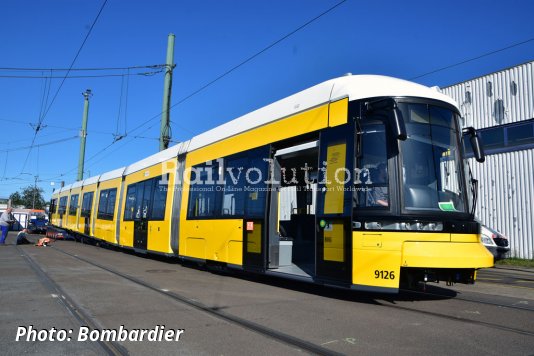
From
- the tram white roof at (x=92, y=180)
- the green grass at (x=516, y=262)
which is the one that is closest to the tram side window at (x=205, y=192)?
the green grass at (x=516, y=262)

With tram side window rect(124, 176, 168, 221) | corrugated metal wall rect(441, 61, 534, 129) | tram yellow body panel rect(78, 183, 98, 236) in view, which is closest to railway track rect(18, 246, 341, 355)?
tram side window rect(124, 176, 168, 221)

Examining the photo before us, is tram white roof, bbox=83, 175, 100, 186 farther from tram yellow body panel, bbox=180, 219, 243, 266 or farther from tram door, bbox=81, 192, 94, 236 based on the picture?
tram yellow body panel, bbox=180, 219, 243, 266

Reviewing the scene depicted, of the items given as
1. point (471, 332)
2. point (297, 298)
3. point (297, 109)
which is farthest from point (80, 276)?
point (471, 332)

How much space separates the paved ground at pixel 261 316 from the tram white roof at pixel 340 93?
3318mm

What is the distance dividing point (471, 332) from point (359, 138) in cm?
306

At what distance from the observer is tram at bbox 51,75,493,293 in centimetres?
646

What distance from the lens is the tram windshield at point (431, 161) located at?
663 cm

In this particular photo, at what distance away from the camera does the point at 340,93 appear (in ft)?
24.1

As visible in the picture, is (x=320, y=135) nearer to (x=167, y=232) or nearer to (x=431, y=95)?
(x=431, y=95)

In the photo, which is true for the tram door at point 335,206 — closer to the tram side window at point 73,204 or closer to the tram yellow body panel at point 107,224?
the tram yellow body panel at point 107,224

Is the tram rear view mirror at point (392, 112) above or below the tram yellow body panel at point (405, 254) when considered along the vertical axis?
above

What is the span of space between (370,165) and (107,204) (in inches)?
648

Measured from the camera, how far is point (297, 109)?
8273 millimetres

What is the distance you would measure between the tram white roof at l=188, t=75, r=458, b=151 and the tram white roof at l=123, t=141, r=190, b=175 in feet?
13.8
